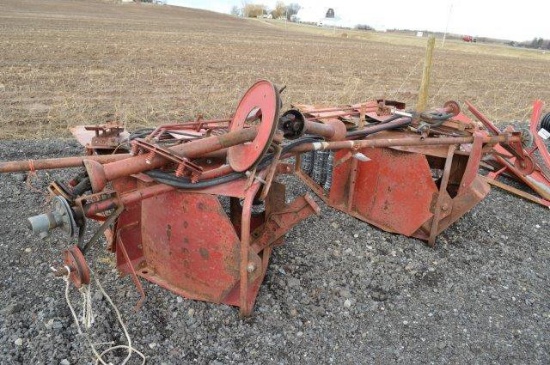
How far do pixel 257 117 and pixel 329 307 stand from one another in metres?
1.41

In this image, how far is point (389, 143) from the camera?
3439mm

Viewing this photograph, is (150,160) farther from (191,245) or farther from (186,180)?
(191,245)

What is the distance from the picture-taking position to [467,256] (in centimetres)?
393

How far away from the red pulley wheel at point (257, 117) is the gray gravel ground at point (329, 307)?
1030mm

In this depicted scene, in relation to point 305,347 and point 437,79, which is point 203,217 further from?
point 437,79

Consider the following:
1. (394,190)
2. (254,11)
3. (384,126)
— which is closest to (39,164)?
(384,126)

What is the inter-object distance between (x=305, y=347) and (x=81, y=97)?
25.2 feet

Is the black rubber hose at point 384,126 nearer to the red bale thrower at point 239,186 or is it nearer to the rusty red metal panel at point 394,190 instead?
the red bale thrower at point 239,186

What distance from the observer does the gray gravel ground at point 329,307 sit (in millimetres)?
2723

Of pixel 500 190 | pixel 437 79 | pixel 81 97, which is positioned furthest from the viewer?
pixel 437 79

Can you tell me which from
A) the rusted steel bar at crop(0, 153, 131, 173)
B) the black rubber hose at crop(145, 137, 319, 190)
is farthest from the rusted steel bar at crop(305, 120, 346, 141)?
the rusted steel bar at crop(0, 153, 131, 173)

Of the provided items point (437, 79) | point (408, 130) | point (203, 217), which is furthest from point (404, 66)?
point (203, 217)

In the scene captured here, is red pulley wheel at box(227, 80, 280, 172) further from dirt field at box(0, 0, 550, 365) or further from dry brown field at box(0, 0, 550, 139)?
dry brown field at box(0, 0, 550, 139)

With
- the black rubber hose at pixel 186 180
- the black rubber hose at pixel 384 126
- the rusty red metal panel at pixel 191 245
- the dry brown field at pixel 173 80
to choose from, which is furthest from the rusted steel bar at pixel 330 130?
the dry brown field at pixel 173 80
